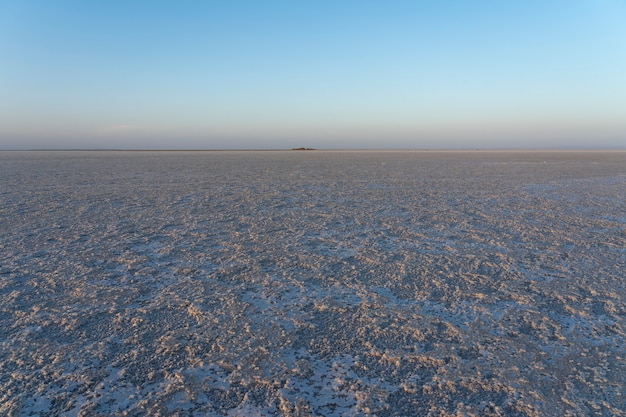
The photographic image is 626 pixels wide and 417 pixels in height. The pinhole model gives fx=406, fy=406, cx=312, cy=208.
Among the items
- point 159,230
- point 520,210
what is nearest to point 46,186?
point 159,230

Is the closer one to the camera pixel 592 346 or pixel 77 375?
pixel 77 375

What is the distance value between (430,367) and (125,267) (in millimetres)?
2403

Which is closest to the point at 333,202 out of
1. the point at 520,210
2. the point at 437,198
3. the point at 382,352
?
the point at 437,198

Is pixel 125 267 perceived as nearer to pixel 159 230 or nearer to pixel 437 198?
pixel 159 230

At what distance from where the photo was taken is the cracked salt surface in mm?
1580

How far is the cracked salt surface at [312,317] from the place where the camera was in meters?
1.58

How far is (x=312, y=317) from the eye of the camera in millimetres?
2285

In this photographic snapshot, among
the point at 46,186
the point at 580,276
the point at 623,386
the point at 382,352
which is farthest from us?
the point at 46,186

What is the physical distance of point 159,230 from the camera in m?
4.41

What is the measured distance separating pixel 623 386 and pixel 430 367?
0.74 m

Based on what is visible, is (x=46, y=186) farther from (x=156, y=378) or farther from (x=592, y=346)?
(x=592, y=346)

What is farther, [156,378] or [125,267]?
[125,267]

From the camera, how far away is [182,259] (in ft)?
11.0

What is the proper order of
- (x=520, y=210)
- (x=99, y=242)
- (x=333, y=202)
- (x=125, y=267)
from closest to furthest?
(x=125, y=267), (x=99, y=242), (x=520, y=210), (x=333, y=202)
